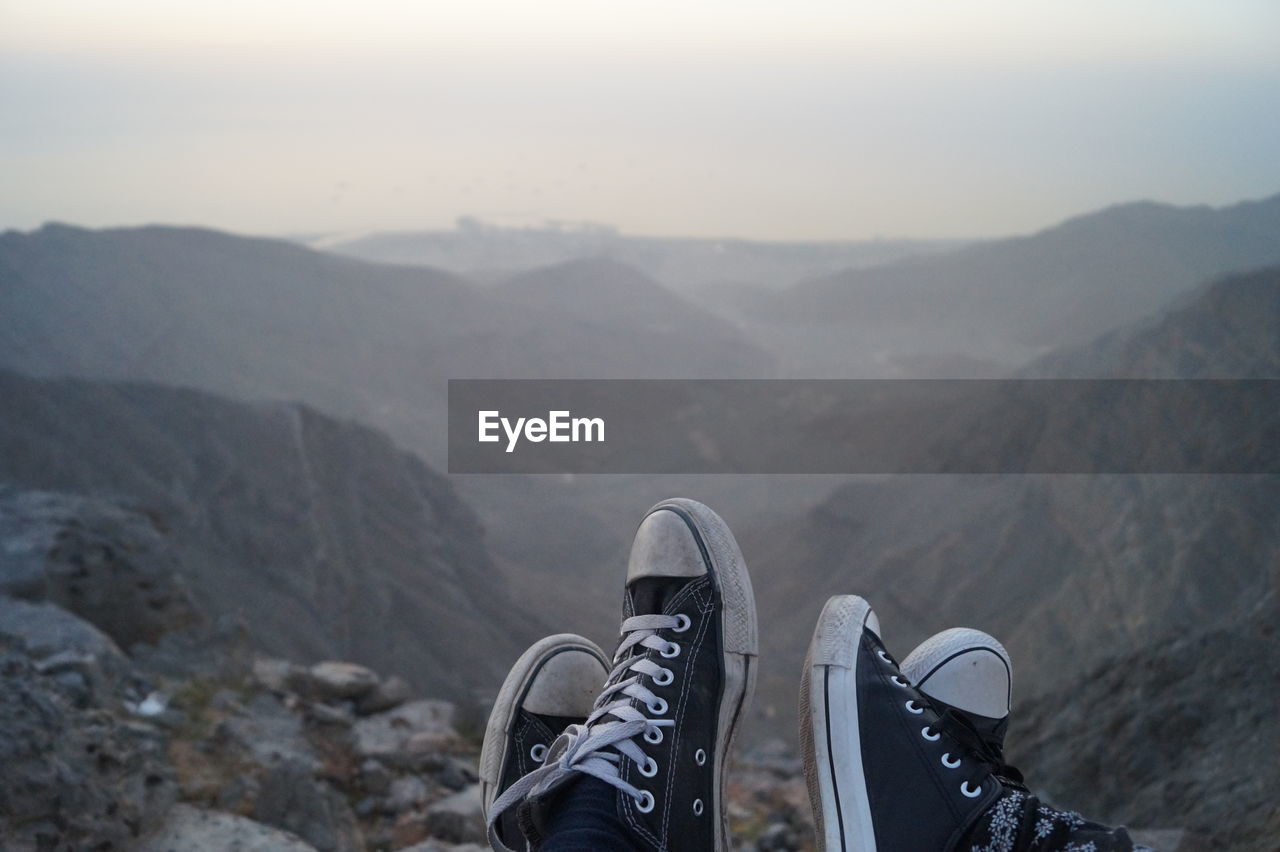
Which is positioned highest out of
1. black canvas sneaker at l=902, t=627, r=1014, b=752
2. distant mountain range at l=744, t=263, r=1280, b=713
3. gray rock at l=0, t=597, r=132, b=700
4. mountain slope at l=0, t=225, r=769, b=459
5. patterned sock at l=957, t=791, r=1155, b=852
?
mountain slope at l=0, t=225, r=769, b=459

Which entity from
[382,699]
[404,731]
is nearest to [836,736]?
[404,731]

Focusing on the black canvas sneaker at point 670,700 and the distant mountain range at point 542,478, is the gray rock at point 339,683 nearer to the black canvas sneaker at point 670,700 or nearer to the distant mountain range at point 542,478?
the black canvas sneaker at point 670,700

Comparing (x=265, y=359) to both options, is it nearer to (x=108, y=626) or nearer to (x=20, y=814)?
(x=108, y=626)

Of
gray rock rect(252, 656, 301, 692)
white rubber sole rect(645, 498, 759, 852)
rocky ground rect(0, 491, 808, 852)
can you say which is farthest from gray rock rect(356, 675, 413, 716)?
white rubber sole rect(645, 498, 759, 852)

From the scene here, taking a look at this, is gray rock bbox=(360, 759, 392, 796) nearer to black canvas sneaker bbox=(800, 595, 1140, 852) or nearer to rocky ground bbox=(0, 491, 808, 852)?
rocky ground bbox=(0, 491, 808, 852)

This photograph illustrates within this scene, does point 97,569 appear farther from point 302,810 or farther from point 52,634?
point 302,810

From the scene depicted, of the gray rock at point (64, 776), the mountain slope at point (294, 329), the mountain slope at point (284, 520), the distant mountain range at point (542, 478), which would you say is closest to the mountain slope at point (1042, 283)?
the distant mountain range at point (542, 478)
